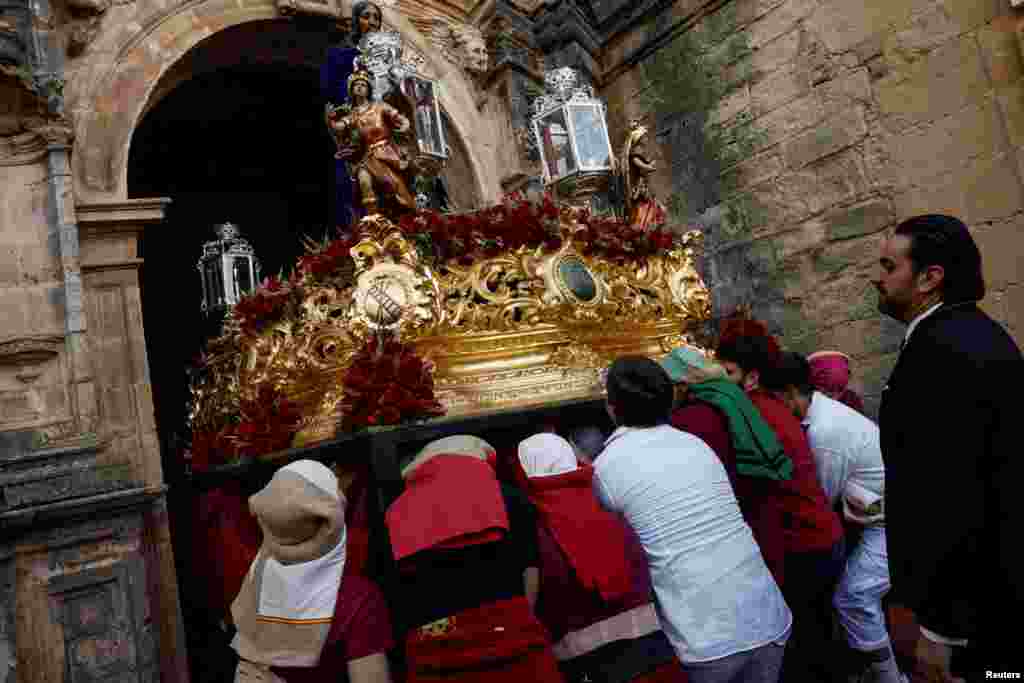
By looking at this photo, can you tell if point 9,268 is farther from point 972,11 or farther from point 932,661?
point 972,11

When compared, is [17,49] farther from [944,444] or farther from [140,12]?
[944,444]

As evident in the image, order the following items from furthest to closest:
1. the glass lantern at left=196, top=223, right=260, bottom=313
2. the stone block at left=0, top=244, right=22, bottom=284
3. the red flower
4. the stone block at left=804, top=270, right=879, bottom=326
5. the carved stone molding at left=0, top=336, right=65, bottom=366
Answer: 1. the stone block at left=804, top=270, right=879, bottom=326
2. the glass lantern at left=196, top=223, right=260, bottom=313
3. the stone block at left=0, top=244, right=22, bottom=284
4. the carved stone molding at left=0, top=336, right=65, bottom=366
5. the red flower

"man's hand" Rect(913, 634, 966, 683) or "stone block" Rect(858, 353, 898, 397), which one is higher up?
"stone block" Rect(858, 353, 898, 397)

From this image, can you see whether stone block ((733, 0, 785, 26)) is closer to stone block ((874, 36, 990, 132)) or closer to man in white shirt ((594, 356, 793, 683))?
stone block ((874, 36, 990, 132))

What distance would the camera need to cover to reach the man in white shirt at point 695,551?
212cm

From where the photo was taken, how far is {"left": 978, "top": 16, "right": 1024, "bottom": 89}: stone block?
4422mm

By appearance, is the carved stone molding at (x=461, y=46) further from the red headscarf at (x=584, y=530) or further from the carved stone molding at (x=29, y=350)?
the red headscarf at (x=584, y=530)

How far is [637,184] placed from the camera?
439 centimetres

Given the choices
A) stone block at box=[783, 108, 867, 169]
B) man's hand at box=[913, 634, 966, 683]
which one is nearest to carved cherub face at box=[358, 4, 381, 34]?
stone block at box=[783, 108, 867, 169]

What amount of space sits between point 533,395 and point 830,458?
1.25m

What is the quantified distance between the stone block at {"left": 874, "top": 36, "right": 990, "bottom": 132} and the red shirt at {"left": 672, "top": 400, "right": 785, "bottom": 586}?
331 cm

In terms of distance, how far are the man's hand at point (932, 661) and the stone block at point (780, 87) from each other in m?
4.83

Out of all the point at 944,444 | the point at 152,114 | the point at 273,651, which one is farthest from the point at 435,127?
Result: the point at 152,114

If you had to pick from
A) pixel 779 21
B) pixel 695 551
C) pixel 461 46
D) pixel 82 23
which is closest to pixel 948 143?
pixel 779 21
